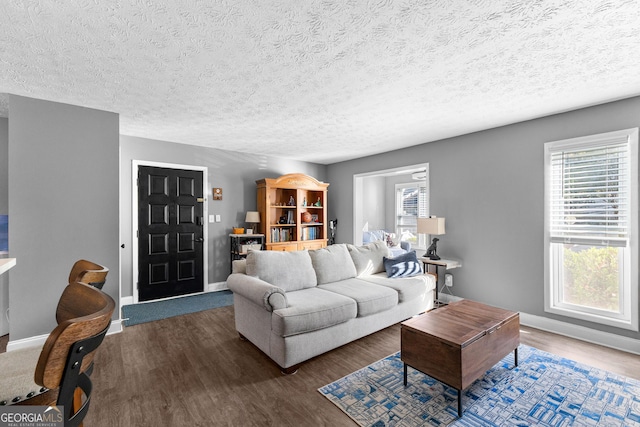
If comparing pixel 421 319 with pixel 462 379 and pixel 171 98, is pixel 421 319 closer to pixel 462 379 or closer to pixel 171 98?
pixel 462 379

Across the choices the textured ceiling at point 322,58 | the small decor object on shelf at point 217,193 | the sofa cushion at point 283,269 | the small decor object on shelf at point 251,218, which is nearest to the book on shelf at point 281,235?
the small decor object on shelf at point 251,218

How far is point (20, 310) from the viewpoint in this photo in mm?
2883

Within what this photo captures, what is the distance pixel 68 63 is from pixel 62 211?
157 centimetres

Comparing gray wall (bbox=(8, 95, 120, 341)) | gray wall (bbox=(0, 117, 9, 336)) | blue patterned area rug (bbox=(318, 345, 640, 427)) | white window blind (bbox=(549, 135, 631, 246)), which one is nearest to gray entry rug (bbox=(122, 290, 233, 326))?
gray wall (bbox=(8, 95, 120, 341))

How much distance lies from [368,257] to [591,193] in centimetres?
261

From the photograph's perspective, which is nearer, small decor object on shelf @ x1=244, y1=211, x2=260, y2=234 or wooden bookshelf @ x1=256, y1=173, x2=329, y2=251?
small decor object on shelf @ x1=244, y1=211, x2=260, y2=234

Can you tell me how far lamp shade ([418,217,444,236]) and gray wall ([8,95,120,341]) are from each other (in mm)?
4013

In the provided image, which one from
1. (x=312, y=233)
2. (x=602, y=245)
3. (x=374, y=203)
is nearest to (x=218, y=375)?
(x=312, y=233)

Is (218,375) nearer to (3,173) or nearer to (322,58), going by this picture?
(322,58)

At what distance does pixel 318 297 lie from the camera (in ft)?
9.53

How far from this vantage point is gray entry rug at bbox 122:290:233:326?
3.83 meters

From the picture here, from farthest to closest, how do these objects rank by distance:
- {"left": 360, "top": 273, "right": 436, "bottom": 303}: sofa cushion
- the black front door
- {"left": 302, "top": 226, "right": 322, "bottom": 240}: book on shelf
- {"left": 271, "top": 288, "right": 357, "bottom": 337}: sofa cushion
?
1. {"left": 302, "top": 226, "right": 322, "bottom": 240}: book on shelf
2. the black front door
3. {"left": 360, "top": 273, "right": 436, "bottom": 303}: sofa cushion
4. {"left": 271, "top": 288, "right": 357, "bottom": 337}: sofa cushion

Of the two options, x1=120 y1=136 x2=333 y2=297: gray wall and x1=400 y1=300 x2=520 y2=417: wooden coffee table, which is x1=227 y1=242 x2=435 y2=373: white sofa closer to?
x1=400 y1=300 x2=520 y2=417: wooden coffee table

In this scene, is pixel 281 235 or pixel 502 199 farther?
pixel 281 235
